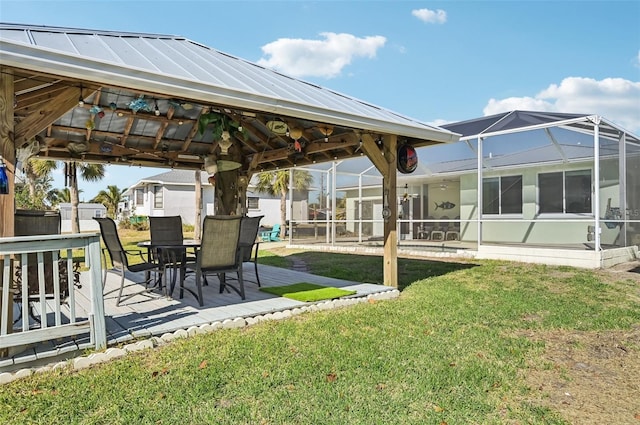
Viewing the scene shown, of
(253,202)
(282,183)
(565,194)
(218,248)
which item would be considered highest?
(282,183)

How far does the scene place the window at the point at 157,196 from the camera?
25.1m

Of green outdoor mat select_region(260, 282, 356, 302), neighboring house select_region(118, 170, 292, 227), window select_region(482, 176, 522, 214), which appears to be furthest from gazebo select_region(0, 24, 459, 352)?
neighboring house select_region(118, 170, 292, 227)

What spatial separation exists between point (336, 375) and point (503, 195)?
9.89 metres

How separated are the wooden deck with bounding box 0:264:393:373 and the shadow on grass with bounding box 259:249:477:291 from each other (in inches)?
40.2

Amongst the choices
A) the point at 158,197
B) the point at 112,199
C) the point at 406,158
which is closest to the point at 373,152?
the point at 406,158

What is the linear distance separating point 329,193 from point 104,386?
11.3m

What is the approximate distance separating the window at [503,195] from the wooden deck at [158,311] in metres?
6.75

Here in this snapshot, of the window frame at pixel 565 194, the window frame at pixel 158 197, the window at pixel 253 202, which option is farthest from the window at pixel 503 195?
the window frame at pixel 158 197

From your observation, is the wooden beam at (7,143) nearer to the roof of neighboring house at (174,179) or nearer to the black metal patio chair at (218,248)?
the black metal patio chair at (218,248)

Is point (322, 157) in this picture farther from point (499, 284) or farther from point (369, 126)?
point (499, 284)

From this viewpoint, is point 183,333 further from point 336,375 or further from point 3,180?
point 3,180

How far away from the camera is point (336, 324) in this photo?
4332mm

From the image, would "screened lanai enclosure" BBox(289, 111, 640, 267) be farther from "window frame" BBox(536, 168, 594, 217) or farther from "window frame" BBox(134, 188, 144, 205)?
"window frame" BBox(134, 188, 144, 205)

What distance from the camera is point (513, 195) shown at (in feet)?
36.6
